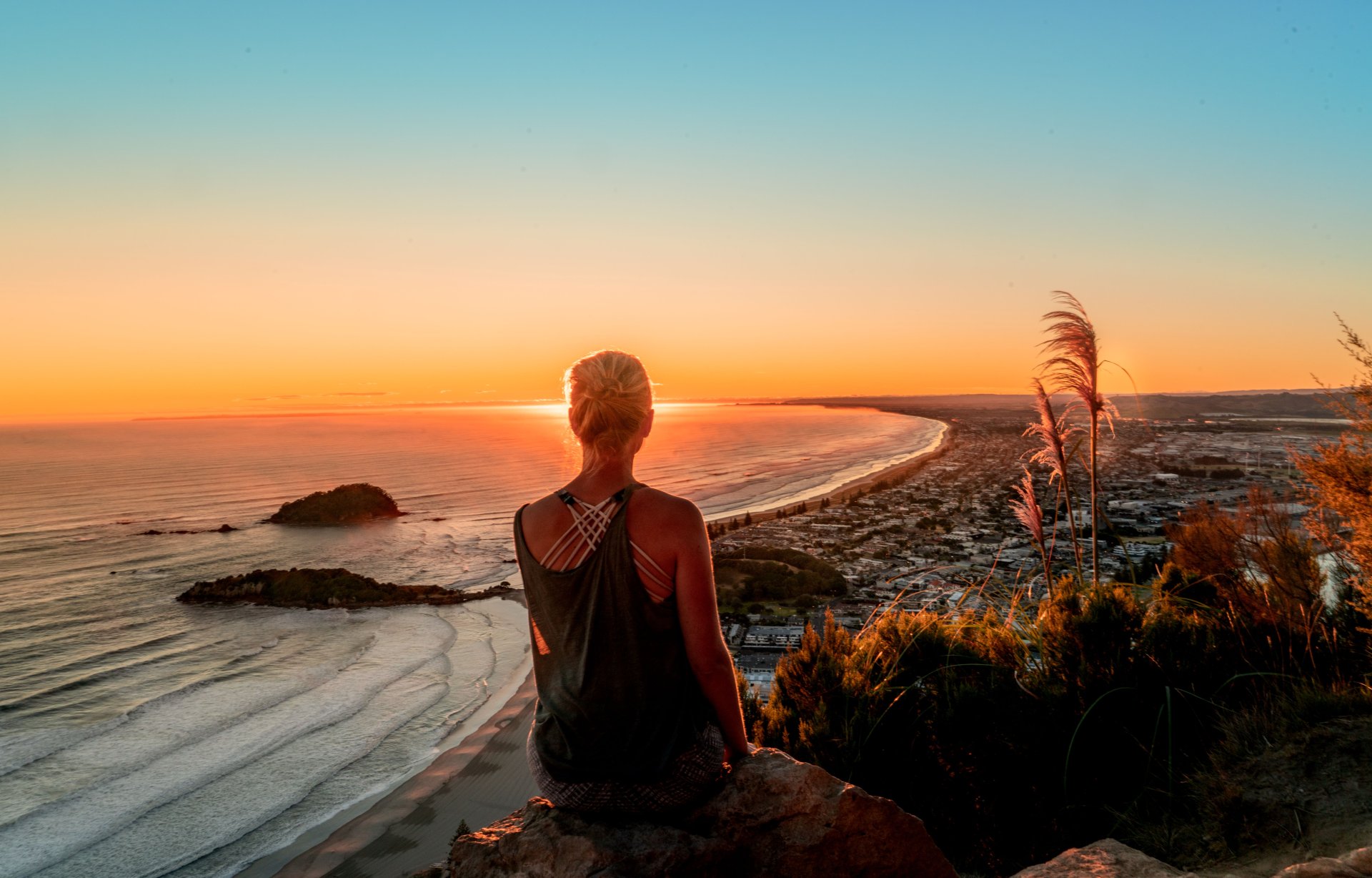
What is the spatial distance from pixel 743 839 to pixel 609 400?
5.54ft

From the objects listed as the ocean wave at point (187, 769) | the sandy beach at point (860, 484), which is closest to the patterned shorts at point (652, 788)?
the ocean wave at point (187, 769)

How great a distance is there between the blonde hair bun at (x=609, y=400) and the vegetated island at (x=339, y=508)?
115 feet

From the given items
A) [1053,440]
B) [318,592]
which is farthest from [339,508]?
[1053,440]

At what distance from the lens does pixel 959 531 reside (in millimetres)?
23578

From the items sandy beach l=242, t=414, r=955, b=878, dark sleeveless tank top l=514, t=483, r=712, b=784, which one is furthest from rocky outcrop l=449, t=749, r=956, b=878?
sandy beach l=242, t=414, r=955, b=878

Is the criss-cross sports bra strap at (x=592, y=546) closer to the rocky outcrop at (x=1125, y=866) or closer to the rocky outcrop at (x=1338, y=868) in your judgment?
the rocky outcrop at (x=1125, y=866)

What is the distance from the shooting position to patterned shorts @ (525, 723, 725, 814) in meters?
2.60

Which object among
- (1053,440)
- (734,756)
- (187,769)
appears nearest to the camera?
(734,756)

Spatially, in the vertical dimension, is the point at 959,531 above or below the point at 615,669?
below

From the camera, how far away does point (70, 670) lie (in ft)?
46.4

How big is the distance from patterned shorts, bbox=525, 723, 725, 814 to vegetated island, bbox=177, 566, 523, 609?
17953mm

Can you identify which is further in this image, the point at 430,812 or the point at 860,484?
the point at 860,484

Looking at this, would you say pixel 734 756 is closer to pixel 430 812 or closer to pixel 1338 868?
pixel 1338 868

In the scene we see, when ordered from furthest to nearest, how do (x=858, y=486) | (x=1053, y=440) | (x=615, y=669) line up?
(x=858, y=486) → (x=1053, y=440) → (x=615, y=669)
